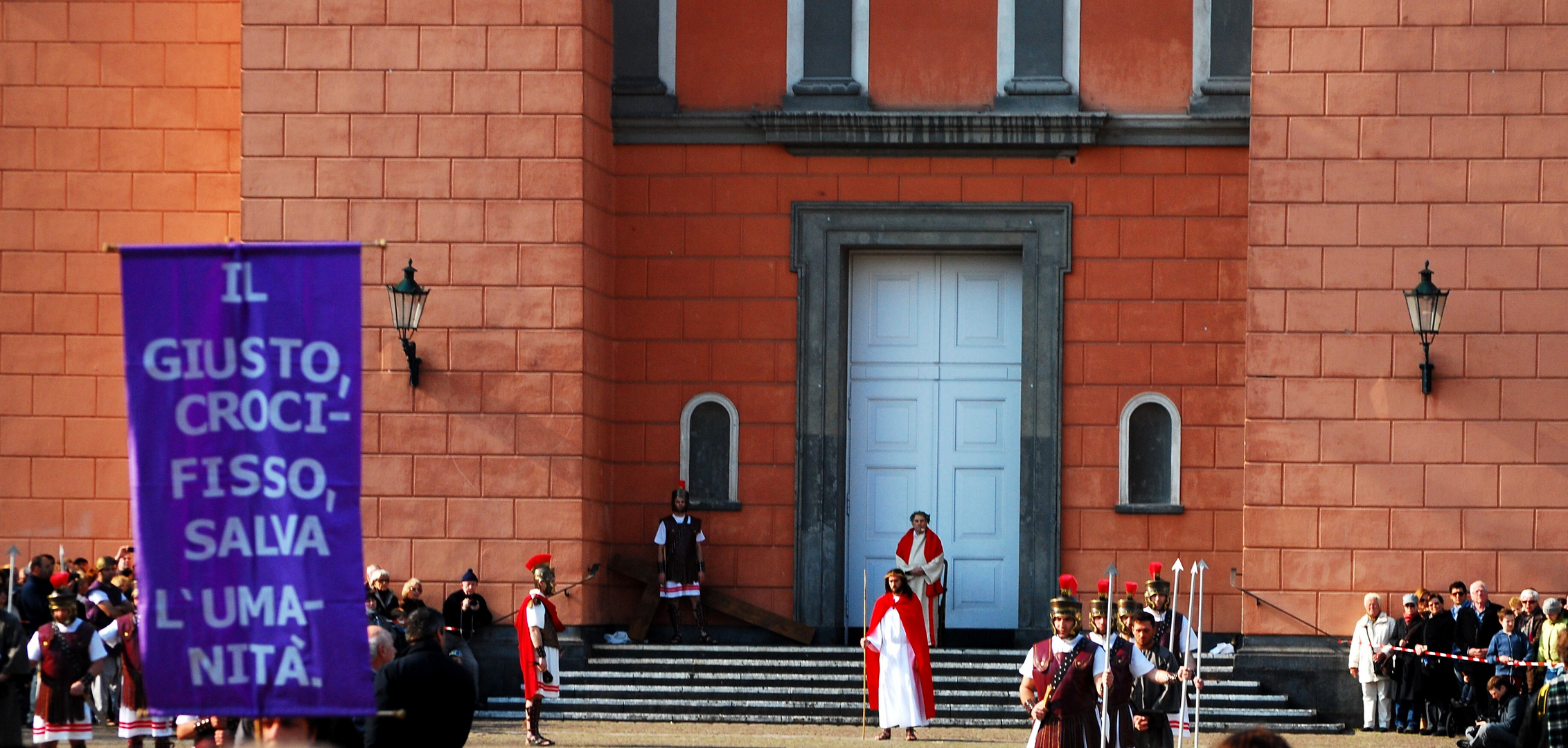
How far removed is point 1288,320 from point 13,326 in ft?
39.6

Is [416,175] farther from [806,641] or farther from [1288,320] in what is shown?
[1288,320]

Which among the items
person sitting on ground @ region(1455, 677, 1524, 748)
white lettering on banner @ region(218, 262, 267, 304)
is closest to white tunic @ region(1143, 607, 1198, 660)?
person sitting on ground @ region(1455, 677, 1524, 748)

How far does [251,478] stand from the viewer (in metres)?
7.87

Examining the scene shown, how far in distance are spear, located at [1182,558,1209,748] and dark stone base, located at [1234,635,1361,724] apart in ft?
2.24

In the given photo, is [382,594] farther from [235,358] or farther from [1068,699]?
[235,358]

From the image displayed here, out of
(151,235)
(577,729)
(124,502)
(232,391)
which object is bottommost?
(577,729)

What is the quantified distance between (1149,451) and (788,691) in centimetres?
429

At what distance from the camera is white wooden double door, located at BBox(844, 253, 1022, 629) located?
2027 centimetres

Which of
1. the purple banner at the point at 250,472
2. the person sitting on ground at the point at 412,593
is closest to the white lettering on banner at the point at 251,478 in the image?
the purple banner at the point at 250,472

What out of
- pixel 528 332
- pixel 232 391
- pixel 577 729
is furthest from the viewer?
pixel 528 332

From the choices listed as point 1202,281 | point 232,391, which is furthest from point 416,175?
point 232,391

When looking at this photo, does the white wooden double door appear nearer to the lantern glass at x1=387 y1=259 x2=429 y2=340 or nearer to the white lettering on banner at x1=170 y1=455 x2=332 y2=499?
the lantern glass at x1=387 y1=259 x2=429 y2=340

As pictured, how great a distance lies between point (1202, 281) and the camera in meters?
19.7

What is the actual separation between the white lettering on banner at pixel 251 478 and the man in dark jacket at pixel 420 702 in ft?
5.36
